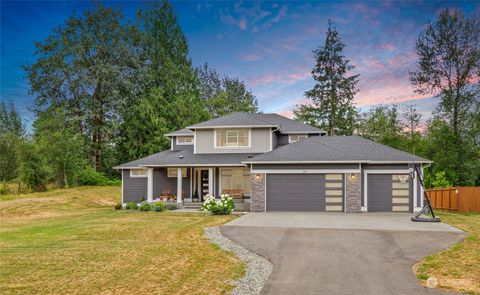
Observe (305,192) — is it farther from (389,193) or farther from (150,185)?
(150,185)

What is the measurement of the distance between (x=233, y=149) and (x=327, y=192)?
7.46 meters

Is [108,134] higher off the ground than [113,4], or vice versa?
[113,4]

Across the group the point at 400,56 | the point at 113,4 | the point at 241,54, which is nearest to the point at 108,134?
the point at 113,4

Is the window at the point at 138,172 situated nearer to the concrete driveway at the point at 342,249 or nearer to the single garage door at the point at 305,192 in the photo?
the single garage door at the point at 305,192

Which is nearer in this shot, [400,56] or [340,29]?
[400,56]

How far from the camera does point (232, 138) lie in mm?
24438

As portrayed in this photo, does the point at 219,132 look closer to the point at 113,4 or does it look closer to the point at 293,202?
the point at 293,202

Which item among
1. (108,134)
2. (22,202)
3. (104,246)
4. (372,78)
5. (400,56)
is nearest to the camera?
(104,246)

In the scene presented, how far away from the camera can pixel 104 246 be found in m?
11.0

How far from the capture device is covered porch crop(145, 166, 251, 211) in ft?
74.3

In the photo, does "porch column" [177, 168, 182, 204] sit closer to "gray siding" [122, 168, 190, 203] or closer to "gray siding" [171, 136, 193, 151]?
"gray siding" [122, 168, 190, 203]

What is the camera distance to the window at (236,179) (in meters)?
23.2

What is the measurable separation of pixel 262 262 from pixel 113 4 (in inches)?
1511

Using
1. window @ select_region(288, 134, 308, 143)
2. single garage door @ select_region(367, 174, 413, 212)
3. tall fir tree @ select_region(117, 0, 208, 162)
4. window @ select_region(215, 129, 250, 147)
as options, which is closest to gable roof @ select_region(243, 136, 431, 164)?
single garage door @ select_region(367, 174, 413, 212)
